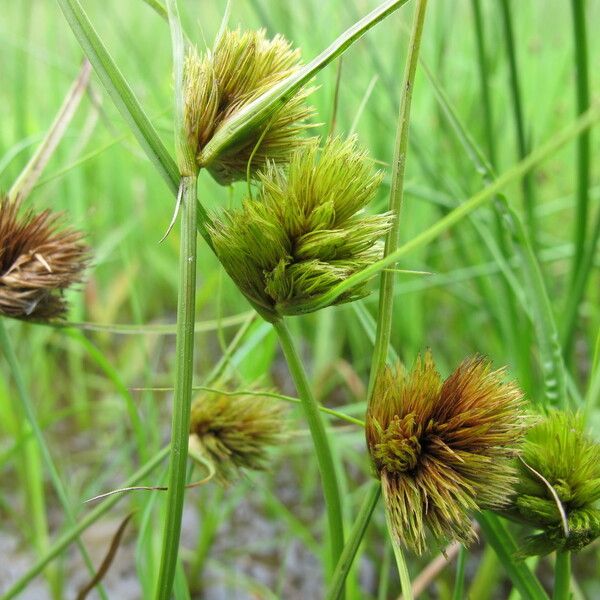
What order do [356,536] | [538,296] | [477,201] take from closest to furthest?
[477,201]
[356,536]
[538,296]

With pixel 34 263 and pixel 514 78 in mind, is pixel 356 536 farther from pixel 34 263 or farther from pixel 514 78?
pixel 514 78

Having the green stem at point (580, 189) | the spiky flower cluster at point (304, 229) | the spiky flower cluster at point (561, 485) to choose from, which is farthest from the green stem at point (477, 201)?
the green stem at point (580, 189)

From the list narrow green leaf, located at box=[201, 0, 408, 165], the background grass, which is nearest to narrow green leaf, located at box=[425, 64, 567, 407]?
the background grass

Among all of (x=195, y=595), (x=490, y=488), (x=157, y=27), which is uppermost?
(x=157, y=27)

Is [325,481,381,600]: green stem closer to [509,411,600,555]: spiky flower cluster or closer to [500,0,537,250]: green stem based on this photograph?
[509,411,600,555]: spiky flower cluster

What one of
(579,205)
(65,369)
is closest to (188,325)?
(579,205)

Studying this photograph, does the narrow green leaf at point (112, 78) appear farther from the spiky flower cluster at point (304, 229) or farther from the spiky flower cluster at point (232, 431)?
the spiky flower cluster at point (232, 431)

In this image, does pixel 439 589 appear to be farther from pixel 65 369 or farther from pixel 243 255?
pixel 65 369

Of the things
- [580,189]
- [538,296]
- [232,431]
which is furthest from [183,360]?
[580,189]
